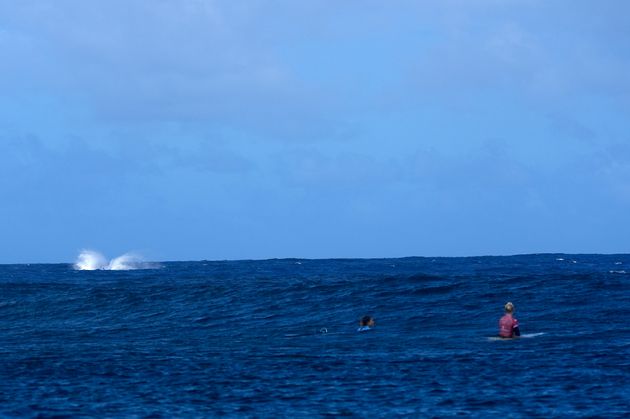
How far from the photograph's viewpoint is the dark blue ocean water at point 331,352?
2088 centimetres

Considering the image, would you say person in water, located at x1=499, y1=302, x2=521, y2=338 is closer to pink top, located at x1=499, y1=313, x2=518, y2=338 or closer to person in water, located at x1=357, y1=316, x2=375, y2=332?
pink top, located at x1=499, y1=313, x2=518, y2=338

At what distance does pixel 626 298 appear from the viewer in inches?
1726

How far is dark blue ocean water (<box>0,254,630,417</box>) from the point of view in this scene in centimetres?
2088

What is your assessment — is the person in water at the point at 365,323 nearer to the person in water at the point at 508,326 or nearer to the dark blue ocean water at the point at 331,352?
the dark blue ocean water at the point at 331,352

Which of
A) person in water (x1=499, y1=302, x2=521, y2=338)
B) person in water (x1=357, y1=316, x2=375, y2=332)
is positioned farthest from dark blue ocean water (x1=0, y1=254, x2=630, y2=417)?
person in water (x1=357, y1=316, x2=375, y2=332)

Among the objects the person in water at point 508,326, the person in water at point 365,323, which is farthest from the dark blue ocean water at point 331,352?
the person in water at point 365,323

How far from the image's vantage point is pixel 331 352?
2962 centimetres

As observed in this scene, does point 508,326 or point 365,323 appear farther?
point 365,323

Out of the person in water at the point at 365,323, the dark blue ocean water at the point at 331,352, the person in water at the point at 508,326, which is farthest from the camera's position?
the person in water at the point at 365,323

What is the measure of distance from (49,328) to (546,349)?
24.6 metres

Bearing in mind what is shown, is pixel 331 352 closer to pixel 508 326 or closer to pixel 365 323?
pixel 508 326

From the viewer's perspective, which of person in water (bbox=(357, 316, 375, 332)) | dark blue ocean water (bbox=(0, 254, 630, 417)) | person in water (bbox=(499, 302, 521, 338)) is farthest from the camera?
person in water (bbox=(357, 316, 375, 332))

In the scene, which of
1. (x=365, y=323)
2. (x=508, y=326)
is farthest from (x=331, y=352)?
(x=365, y=323)

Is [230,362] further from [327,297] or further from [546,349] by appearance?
[327,297]
